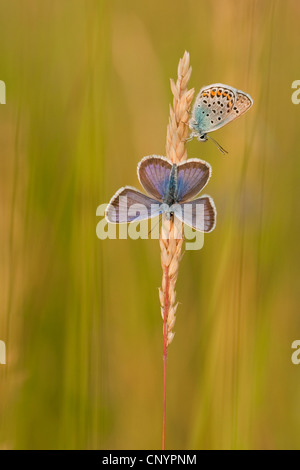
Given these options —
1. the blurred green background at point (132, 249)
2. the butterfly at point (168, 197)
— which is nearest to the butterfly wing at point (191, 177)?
the butterfly at point (168, 197)

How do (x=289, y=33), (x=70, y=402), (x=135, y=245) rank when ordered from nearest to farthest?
(x=70, y=402) < (x=135, y=245) < (x=289, y=33)

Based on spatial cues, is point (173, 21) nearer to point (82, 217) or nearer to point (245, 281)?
point (82, 217)

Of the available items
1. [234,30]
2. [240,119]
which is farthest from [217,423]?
[234,30]

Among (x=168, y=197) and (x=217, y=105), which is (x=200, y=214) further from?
(x=217, y=105)

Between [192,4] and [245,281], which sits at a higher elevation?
[192,4]

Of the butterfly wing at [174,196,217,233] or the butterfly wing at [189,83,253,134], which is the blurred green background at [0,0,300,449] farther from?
the butterfly wing at [174,196,217,233]

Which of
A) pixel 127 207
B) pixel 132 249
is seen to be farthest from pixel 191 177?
pixel 132 249

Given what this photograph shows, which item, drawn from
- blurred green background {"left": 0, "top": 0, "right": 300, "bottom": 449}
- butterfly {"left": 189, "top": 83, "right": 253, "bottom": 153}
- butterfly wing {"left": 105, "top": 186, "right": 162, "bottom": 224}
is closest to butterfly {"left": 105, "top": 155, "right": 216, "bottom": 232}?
butterfly wing {"left": 105, "top": 186, "right": 162, "bottom": 224}
